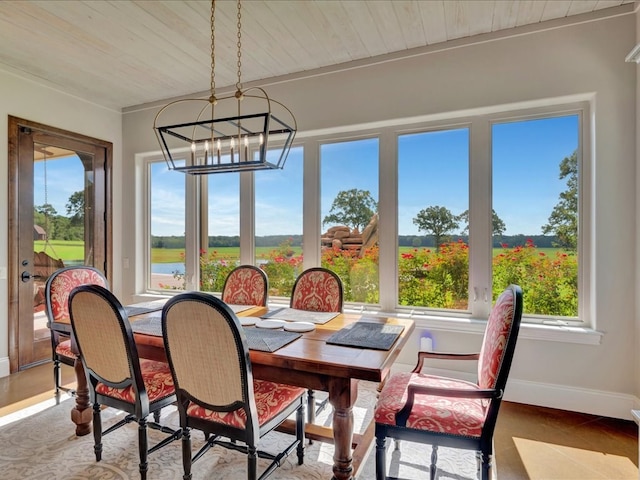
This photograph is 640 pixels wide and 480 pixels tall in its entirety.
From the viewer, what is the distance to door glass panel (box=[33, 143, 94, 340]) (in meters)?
3.73

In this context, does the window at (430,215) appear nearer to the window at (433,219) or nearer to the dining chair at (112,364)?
the window at (433,219)

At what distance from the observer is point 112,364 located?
1.92 m

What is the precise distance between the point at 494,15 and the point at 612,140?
1262 mm

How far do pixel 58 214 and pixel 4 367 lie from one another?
5.20 feet

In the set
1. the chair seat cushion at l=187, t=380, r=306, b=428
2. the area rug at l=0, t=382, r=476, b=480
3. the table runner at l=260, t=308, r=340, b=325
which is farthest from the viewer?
the table runner at l=260, t=308, r=340, b=325

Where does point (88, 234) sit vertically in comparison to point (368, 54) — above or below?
below

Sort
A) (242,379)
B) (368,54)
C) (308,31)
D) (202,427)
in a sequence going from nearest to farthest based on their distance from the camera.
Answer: (242,379) < (202,427) < (308,31) < (368,54)

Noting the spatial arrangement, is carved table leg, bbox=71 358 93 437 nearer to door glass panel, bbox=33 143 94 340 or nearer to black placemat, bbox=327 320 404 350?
black placemat, bbox=327 320 404 350

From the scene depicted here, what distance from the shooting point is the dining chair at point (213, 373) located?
1526 millimetres

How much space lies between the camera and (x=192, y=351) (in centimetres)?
162

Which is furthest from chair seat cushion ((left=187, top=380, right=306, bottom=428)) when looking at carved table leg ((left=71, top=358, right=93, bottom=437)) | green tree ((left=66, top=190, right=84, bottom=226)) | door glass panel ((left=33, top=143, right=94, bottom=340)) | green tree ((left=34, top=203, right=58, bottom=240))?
green tree ((left=66, top=190, right=84, bottom=226))

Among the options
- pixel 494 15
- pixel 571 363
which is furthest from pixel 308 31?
pixel 571 363

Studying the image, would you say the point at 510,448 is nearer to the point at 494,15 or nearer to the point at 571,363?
the point at 571,363

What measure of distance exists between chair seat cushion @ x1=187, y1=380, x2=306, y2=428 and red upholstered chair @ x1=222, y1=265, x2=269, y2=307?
3.64 feet
